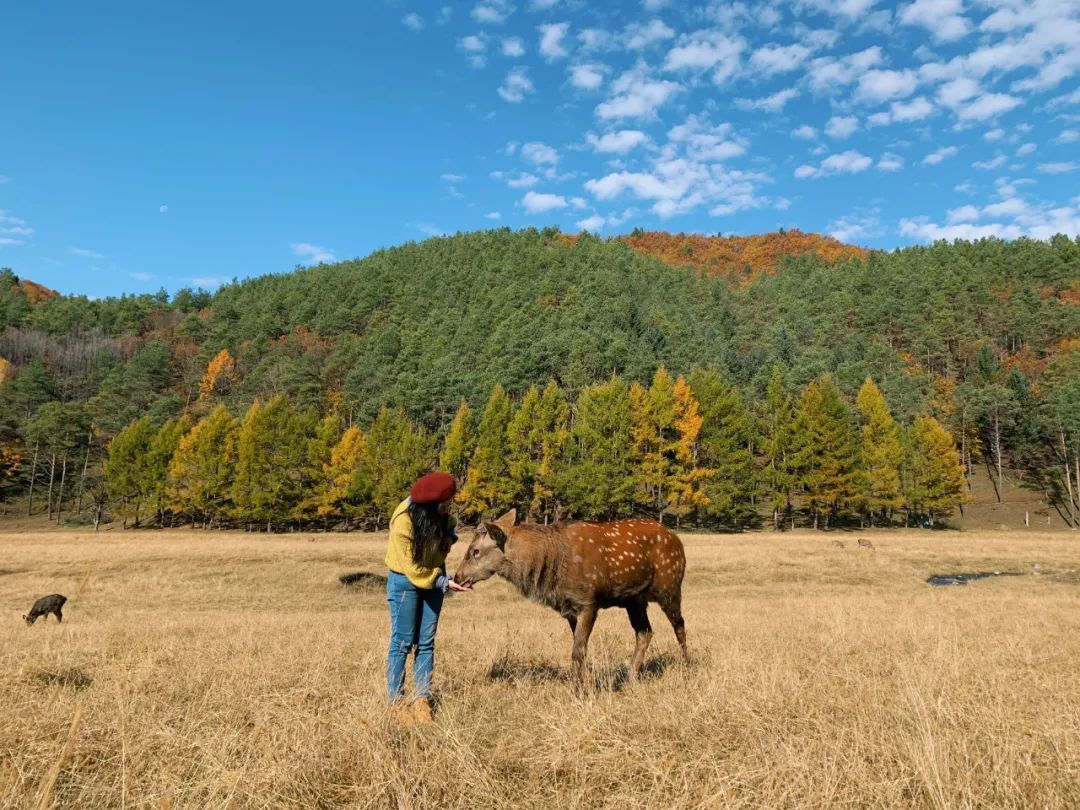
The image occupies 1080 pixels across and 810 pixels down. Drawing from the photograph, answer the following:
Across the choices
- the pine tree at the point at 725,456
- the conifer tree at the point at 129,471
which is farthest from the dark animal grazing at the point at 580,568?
the conifer tree at the point at 129,471

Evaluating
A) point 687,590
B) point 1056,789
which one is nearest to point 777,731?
point 1056,789

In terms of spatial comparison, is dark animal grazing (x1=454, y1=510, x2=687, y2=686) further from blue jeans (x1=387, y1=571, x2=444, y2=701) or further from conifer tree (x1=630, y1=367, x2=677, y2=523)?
conifer tree (x1=630, y1=367, x2=677, y2=523)

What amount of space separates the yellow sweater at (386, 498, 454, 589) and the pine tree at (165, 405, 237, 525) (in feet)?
198

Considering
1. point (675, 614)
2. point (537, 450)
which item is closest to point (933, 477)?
point (537, 450)

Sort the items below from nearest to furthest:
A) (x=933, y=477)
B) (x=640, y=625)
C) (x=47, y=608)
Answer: (x=640, y=625)
(x=47, y=608)
(x=933, y=477)

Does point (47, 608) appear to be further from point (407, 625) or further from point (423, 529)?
point (423, 529)

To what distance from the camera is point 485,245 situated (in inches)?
6762

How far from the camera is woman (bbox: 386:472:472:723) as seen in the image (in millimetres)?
5398

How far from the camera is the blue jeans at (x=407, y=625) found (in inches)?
214

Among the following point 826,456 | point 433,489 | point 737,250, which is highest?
point 737,250

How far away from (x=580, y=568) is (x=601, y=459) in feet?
162

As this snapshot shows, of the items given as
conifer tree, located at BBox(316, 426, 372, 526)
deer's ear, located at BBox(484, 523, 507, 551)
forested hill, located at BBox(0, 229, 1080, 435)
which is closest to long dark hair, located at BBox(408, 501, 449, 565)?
deer's ear, located at BBox(484, 523, 507, 551)

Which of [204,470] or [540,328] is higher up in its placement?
[540,328]

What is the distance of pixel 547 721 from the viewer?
4.45 m
